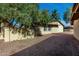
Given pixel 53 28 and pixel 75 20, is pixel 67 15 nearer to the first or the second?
pixel 75 20

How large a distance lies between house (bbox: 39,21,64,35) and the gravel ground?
8 centimetres

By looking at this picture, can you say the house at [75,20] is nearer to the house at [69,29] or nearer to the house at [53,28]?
the house at [69,29]

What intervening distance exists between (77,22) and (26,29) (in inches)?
42.4

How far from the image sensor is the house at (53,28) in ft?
14.0

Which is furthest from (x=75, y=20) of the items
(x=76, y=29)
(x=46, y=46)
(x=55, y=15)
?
(x=46, y=46)

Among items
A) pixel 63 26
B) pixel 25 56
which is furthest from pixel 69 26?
pixel 25 56

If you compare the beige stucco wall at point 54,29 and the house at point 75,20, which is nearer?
the house at point 75,20

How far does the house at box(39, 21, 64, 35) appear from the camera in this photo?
168 inches

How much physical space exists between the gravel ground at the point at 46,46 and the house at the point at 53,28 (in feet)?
0.28

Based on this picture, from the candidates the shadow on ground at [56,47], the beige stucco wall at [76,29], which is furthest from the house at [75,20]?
the shadow on ground at [56,47]

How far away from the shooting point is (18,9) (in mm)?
4418

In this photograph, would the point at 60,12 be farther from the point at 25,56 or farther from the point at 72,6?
the point at 25,56

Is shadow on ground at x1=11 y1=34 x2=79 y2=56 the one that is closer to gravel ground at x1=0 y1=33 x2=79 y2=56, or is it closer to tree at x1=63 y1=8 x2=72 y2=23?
gravel ground at x1=0 y1=33 x2=79 y2=56

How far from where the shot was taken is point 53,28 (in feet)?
Answer: 14.2
